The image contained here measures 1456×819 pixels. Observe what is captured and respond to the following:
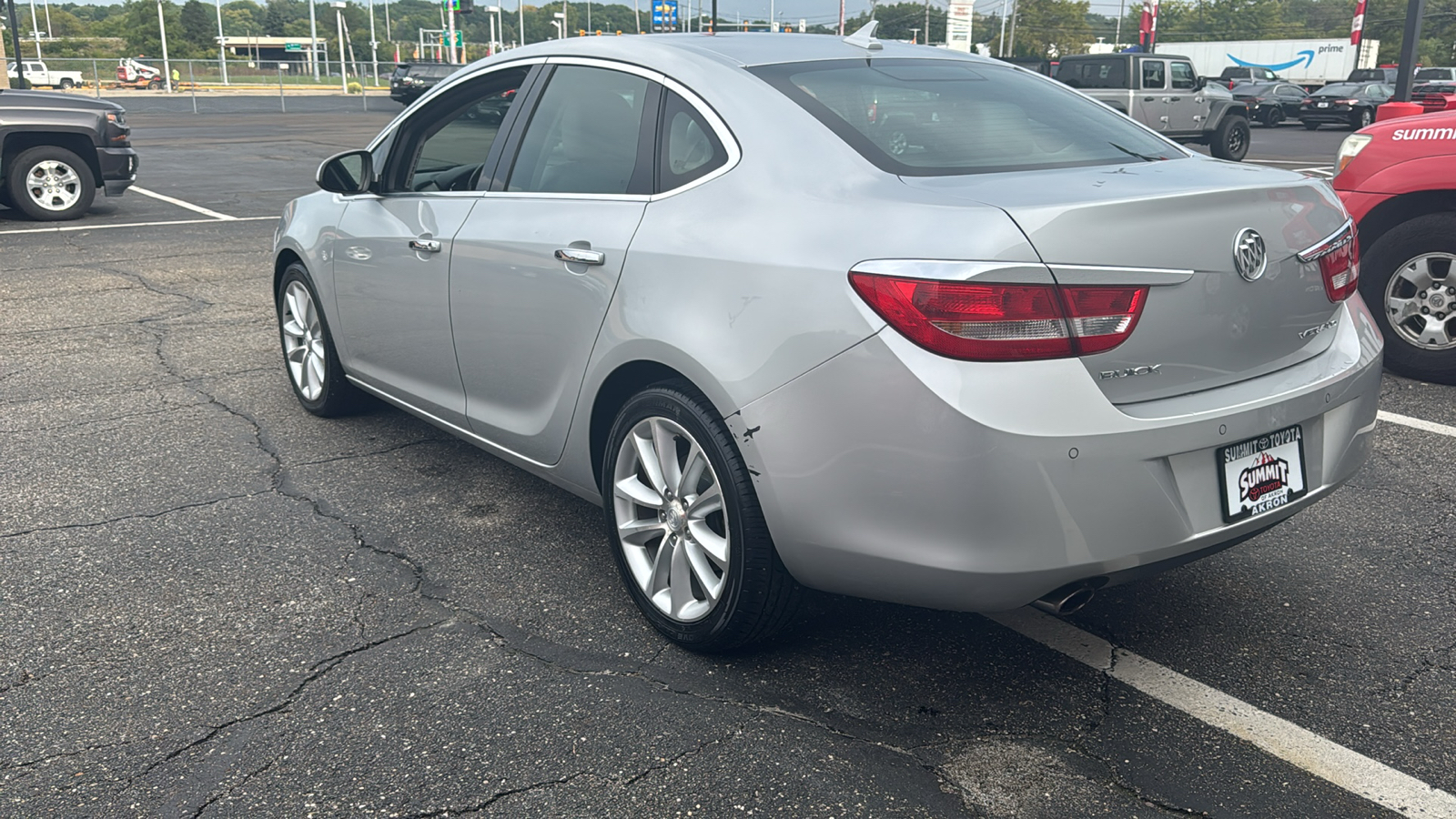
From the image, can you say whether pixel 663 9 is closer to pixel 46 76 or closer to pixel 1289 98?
pixel 46 76

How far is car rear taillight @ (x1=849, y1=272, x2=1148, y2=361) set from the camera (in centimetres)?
244

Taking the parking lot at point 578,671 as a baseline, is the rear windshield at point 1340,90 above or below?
above

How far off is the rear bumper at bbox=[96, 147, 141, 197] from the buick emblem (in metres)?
12.5

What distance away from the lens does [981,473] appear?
2.44 meters

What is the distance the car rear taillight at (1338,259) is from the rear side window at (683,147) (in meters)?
1.49

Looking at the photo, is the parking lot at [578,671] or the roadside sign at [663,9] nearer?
the parking lot at [578,671]

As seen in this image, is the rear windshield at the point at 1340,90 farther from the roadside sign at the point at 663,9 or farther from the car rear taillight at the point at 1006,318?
the car rear taillight at the point at 1006,318

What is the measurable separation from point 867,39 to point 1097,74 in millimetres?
21148

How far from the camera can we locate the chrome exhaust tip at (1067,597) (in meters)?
2.62

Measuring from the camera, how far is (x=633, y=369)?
3191 millimetres

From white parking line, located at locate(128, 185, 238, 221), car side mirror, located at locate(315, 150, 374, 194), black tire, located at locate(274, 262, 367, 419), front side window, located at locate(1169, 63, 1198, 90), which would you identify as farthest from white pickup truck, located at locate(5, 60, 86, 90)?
car side mirror, located at locate(315, 150, 374, 194)

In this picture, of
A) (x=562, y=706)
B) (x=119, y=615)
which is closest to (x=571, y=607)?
(x=562, y=706)

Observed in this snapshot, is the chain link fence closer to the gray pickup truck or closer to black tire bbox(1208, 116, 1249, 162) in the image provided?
the gray pickup truck

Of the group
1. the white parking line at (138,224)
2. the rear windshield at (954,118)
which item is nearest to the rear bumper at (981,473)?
the rear windshield at (954,118)
